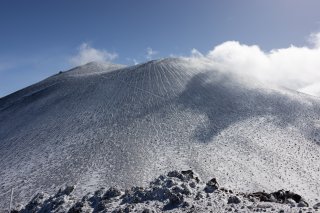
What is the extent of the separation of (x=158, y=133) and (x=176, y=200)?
95.9ft

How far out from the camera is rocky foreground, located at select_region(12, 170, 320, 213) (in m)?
21.1

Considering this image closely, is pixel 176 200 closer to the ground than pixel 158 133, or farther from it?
closer to the ground

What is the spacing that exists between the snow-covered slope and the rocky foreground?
31.0ft

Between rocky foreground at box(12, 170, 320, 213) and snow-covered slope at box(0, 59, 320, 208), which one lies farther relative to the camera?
snow-covered slope at box(0, 59, 320, 208)

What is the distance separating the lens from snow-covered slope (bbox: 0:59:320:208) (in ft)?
135

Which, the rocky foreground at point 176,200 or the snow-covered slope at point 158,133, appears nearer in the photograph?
the rocky foreground at point 176,200

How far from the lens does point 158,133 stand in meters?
52.3

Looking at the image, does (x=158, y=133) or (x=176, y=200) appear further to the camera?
(x=158, y=133)

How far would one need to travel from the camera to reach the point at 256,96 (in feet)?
226

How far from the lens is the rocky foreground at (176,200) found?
832 inches

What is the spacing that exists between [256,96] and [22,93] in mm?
55606

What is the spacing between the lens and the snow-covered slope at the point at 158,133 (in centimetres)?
4109

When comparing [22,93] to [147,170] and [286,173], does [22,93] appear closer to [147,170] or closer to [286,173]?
[147,170]

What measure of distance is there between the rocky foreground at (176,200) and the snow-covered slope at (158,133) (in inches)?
372
